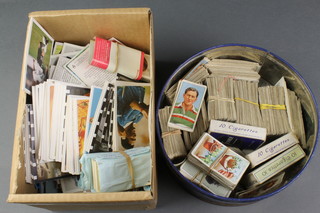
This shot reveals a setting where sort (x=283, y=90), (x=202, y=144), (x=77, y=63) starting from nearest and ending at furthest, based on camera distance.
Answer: (x=202, y=144)
(x=283, y=90)
(x=77, y=63)

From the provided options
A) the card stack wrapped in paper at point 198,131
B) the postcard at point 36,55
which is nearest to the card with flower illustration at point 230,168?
the card stack wrapped in paper at point 198,131

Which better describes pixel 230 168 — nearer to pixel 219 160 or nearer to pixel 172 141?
pixel 219 160

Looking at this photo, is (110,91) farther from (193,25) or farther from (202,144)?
(193,25)

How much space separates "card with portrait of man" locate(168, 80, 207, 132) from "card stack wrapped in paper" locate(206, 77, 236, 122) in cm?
4

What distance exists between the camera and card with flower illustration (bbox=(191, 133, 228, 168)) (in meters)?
0.96

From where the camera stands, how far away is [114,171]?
3.21 feet

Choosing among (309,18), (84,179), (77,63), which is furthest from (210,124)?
(309,18)

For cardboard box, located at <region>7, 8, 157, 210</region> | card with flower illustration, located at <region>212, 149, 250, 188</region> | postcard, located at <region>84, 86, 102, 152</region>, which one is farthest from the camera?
postcard, located at <region>84, 86, 102, 152</region>

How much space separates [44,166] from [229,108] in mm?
755

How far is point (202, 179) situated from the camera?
3.29ft

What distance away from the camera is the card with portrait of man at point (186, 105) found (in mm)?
1023

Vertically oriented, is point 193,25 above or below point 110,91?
above

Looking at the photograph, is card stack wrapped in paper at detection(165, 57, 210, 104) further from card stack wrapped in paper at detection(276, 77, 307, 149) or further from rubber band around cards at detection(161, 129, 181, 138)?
card stack wrapped in paper at detection(276, 77, 307, 149)

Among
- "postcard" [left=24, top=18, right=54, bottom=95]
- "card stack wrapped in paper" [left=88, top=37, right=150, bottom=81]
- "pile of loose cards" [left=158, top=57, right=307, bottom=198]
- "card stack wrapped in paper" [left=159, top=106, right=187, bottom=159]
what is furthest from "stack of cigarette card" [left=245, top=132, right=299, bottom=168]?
"postcard" [left=24, top=18, right=54, bottom=95]
